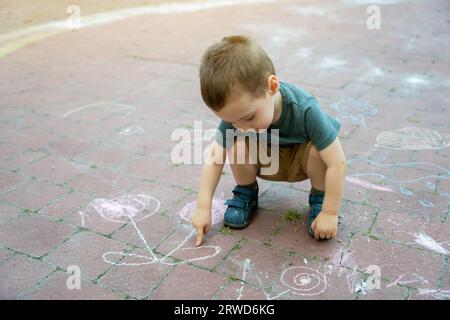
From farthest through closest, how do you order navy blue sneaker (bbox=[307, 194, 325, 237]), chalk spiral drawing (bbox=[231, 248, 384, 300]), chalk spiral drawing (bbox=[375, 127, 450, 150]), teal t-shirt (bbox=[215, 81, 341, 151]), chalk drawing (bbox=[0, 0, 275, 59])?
chalk drawing (bbox=[0, 0, 275, 59]) < chalk spiral drawing (bbox=[375, 127, 450, 150]) < navy blue sneaker (bbox=[307, 194, 325, 237]) < teal t-shirt (bbox=[215, 81, 341, 151]) < chalk spiral drawing (bbox=[231, 248, 384, 300])

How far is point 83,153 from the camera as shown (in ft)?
8.95

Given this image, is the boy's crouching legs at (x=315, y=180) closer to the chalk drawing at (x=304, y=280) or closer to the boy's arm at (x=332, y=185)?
the boy's arm at (x=332, y=185)

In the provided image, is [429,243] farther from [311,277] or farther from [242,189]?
[242,189]

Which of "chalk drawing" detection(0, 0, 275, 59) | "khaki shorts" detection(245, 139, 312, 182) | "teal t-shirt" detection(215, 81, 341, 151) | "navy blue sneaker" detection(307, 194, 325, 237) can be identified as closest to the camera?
"teal t-shirt" detection(215, 81, 341, 151)

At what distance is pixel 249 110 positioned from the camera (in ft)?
5.23

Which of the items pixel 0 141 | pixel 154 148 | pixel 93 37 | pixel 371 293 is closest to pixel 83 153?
pixel 154 148

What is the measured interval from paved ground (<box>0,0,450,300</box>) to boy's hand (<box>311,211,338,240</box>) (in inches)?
2.3

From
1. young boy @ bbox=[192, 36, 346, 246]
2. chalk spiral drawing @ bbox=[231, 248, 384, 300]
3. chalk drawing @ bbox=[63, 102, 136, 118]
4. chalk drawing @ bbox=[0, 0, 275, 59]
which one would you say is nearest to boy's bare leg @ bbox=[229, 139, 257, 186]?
young boy @ bbox=[192, 36, 346, 246]

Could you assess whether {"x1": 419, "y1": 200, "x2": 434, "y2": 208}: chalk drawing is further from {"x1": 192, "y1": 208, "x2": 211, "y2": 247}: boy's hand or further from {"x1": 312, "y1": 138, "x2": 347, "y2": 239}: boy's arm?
{"x1": 192, "y1": 208, "x2": 211, "y2": 247}: boy's hand

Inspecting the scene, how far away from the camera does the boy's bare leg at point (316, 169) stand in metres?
1.85

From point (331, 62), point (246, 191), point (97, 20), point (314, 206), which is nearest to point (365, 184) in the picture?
point (314, 206)

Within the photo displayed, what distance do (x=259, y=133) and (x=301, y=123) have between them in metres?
0.19

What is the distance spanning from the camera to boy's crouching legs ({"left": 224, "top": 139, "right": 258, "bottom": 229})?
6.35ft
